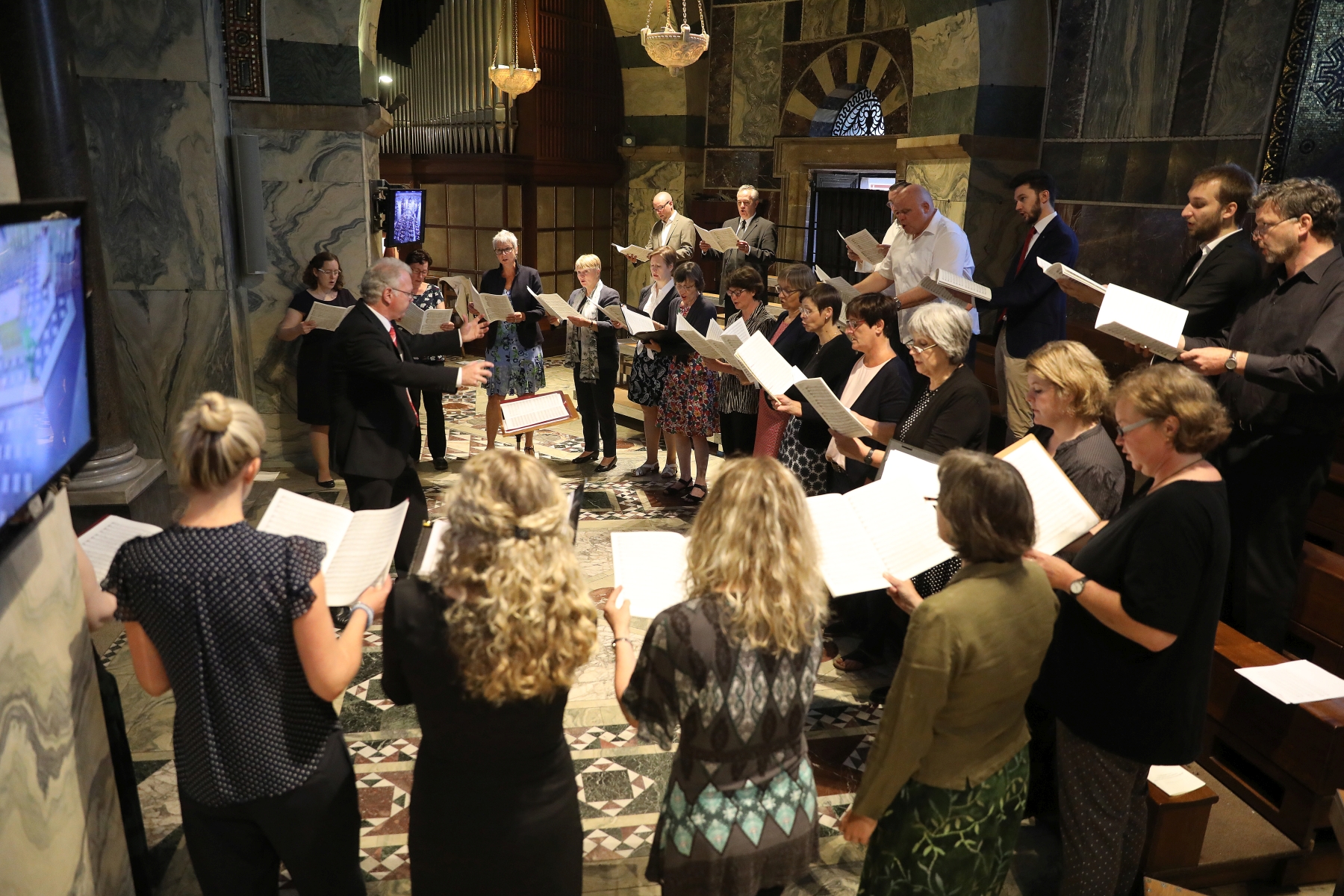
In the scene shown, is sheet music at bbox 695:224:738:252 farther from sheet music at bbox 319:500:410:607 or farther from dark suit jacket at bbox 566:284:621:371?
sheet music at bbox 319:500:410:607

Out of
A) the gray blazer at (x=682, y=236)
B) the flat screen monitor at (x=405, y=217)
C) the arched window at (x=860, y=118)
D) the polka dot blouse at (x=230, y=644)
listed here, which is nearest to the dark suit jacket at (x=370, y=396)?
the polka dot blouse at (x=230, y=644)

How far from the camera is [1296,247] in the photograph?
315cm

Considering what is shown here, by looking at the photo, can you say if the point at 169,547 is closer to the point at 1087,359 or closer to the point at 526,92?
the point at 1087,359

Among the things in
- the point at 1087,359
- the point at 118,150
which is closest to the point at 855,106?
the point at 118,150

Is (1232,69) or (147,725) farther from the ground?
(1232,69)

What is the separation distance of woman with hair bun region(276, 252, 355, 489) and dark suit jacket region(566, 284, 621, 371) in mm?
1439

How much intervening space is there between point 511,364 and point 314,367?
47.9 inches

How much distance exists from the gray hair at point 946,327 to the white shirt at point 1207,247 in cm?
107

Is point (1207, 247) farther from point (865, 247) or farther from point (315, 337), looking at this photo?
point (315, 337)

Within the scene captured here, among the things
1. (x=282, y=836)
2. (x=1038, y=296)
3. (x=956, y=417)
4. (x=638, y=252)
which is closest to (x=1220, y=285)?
(x=1038, y=296)

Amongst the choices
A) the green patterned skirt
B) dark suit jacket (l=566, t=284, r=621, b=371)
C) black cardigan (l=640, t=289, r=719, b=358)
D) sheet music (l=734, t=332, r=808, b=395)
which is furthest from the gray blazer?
the green patterned skirt

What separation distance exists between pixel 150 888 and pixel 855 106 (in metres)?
8.38

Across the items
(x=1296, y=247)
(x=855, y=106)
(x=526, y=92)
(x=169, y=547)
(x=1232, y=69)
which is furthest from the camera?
(x=526, y=92)

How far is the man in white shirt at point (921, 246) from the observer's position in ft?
16.8
